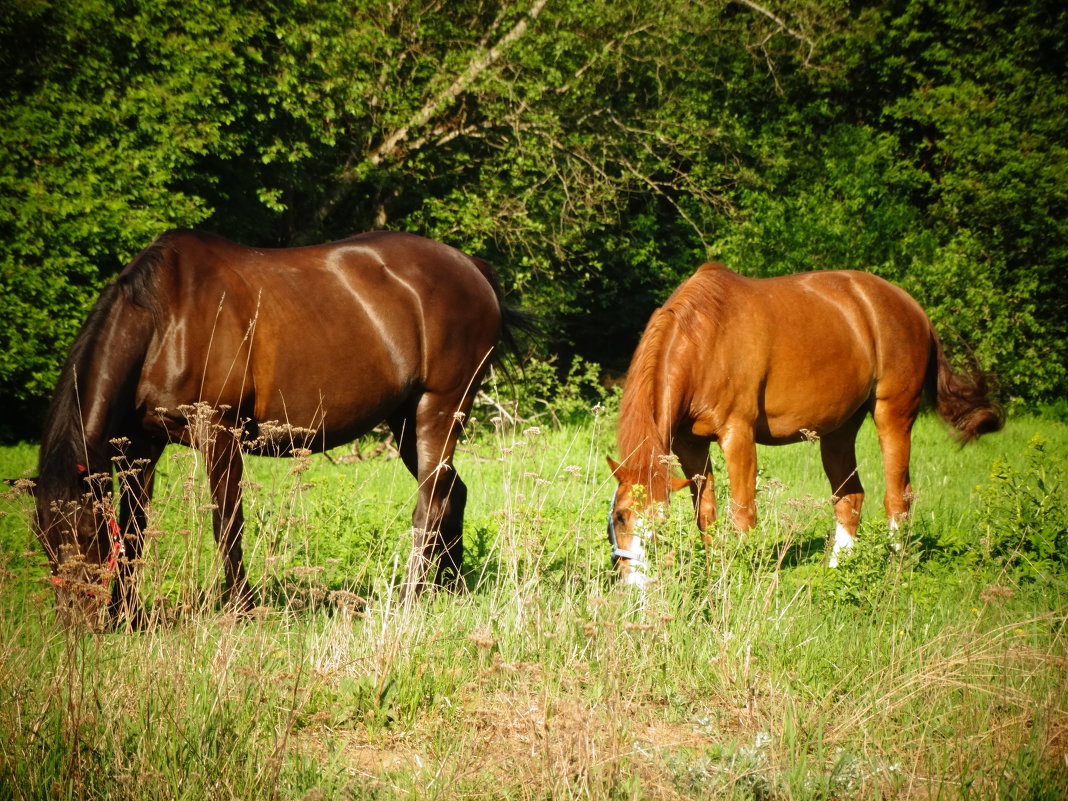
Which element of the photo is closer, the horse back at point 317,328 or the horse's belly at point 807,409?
the horse back at point 317,328

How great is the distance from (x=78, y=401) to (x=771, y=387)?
4.02m

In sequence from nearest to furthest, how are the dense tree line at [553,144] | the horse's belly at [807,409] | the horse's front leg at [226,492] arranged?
the horse's front leg at [226,492], the horse's belly at [807,409], the dense tree line at [553,144]

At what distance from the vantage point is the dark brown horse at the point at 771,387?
5.05 meters

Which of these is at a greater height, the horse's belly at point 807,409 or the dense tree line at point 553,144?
the dense tree line at point 553,144

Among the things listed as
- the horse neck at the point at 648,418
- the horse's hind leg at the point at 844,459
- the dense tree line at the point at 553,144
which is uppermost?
the dense tree line at the point at 553,144

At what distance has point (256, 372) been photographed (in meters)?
5.22

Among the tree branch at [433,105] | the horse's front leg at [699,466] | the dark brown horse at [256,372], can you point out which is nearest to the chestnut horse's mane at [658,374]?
the horse's front leg at [699,466]

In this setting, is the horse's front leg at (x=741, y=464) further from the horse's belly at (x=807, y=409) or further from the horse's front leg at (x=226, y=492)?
the horse's front leg at (x=226, y=492)

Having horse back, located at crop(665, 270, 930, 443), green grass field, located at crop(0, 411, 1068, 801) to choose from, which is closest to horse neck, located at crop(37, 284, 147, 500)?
green grass field, located at crop(0, 411, 1068, 801)

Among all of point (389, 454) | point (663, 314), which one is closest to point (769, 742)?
point (663, 314)

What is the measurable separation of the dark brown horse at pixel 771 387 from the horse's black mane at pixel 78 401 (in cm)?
246

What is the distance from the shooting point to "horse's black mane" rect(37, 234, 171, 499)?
4.02 m

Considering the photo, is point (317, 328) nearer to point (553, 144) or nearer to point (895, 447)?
point (895, 447)

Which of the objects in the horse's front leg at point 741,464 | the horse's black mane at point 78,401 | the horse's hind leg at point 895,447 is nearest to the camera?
the horse's black mane at point 78,401
